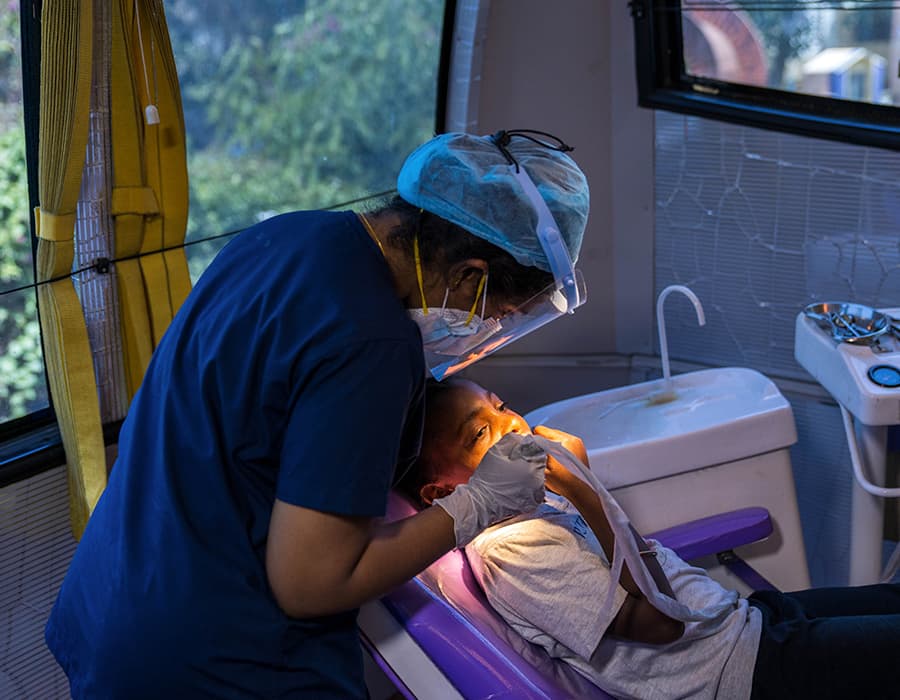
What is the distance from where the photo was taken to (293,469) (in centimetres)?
109

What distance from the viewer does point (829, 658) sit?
59.9 inches

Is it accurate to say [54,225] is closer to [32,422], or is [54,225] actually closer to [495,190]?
[32,422]

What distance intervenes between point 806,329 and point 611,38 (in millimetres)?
972

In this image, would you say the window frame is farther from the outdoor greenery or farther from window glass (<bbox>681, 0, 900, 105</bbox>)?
window glass (<bbox>681, 0, 900, 105</bbox>)

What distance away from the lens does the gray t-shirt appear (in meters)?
1.49

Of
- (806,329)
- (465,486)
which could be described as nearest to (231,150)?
(465,486)

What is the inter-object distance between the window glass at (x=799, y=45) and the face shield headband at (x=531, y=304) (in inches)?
46.5

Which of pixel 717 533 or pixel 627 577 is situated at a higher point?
pixel 627 577

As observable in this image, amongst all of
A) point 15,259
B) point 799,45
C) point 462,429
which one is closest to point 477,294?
point 462,429

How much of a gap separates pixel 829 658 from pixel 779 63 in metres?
1.43

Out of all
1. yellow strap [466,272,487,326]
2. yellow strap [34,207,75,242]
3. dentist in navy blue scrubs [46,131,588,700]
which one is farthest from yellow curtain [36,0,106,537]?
yellow strap [466,272,487,326]

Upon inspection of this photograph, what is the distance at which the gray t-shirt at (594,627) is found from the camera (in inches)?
58.5

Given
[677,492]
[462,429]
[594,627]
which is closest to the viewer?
[594,627]

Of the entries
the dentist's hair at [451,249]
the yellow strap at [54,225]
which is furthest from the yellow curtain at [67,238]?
the dentist's hair at [451,249]
